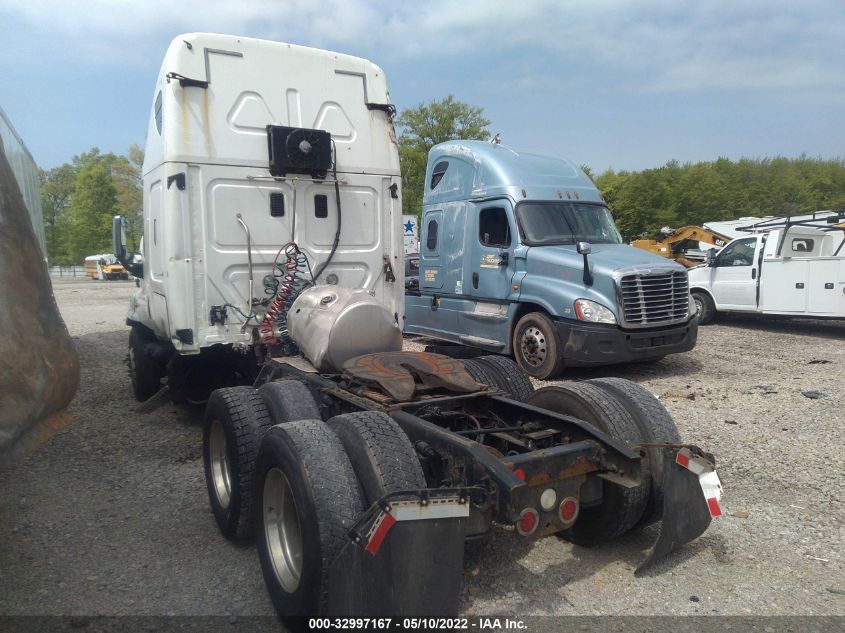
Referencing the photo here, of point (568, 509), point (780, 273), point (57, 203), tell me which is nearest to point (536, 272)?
point (568, 509)

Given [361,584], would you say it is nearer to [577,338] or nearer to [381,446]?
[381,446]

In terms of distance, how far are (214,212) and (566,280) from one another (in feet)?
15.8

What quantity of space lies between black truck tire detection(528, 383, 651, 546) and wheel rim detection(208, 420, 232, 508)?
211 cm

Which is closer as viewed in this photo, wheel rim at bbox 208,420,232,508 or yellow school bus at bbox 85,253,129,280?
wheel rim at bbox 208,420,232,508

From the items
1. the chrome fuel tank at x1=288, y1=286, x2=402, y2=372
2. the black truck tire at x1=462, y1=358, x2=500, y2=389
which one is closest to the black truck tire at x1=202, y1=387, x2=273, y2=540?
the chrome fuel tank at x1=288, y1=286, x2=402, y2=372

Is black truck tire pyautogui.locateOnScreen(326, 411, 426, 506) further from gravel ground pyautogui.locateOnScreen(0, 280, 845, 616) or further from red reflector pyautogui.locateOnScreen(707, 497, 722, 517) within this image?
red reflector pyautogui.locateOnScreen(707, 497, 722, 517)

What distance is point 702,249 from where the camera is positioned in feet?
64.5

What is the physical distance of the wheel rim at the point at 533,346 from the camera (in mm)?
8656

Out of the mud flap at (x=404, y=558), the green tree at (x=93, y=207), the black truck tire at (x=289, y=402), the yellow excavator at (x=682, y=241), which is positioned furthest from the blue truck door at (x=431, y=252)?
the green tree at (x=93, y=207)

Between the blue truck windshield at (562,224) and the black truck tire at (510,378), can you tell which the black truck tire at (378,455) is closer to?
the black truck tire at (510,378)

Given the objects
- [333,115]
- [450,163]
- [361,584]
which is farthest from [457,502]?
[450,163]

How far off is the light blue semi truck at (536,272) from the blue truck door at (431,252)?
0.06 ft

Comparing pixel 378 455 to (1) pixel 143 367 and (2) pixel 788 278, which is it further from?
(2) pixel 788 278

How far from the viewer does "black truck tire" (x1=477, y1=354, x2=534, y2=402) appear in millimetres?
4785
